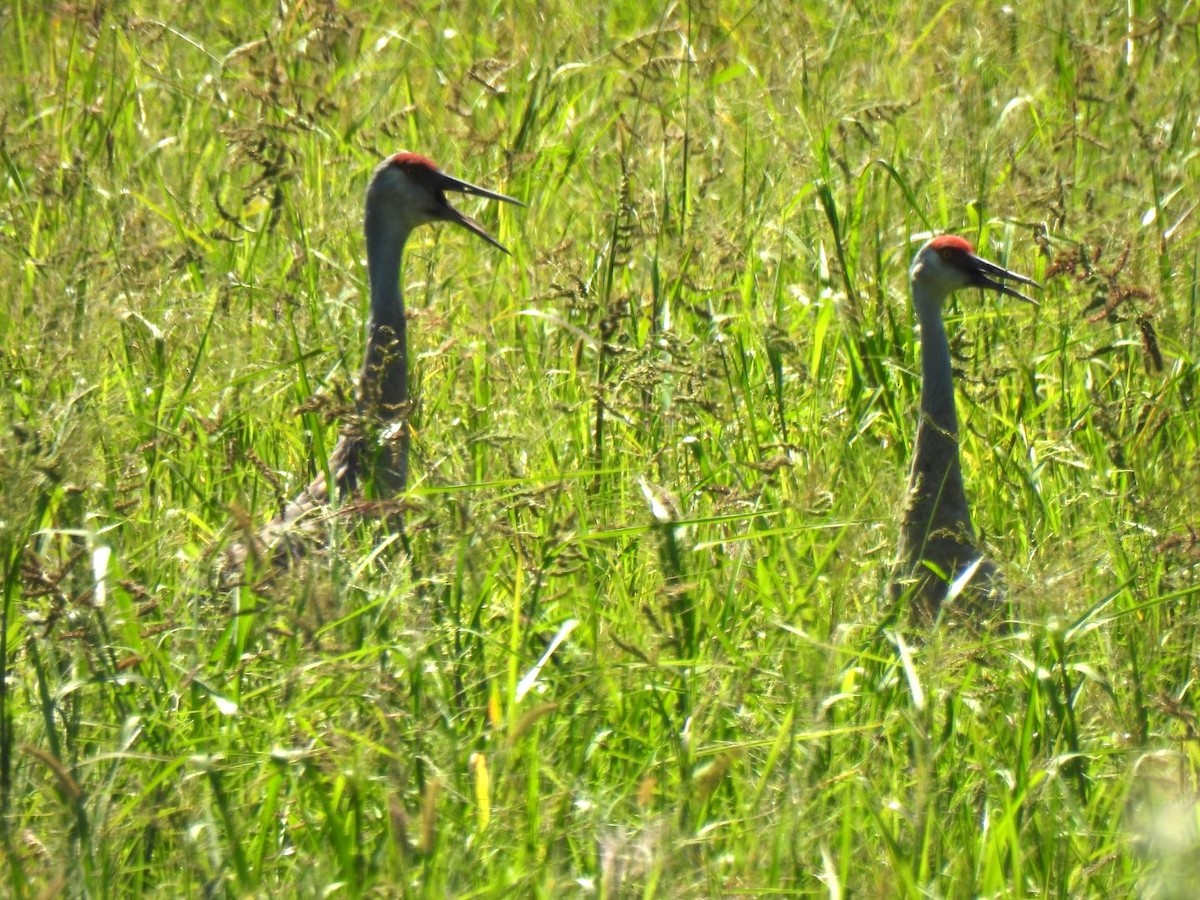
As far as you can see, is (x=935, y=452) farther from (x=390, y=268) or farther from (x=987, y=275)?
(x=390, y=268)

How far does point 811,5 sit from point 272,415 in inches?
159

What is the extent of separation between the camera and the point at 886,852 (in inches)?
130

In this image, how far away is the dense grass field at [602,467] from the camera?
3199 millimetres

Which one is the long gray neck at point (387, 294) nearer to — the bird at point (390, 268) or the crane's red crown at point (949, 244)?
the bird at point (390, 268)

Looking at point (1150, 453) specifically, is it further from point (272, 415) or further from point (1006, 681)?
point (272, 415)

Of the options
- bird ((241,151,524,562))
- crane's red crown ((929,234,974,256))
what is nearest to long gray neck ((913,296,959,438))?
crane's red crown ((929,234,974,256))

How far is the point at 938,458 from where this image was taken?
5.05 meters

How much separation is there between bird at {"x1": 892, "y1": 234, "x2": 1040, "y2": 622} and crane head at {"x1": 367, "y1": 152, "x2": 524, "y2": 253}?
4.24 feet

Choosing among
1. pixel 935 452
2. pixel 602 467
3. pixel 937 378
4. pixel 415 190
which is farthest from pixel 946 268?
pixel 415 190

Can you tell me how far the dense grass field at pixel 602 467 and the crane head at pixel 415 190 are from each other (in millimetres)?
164

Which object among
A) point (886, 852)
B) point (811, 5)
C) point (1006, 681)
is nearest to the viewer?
point (886, 852)


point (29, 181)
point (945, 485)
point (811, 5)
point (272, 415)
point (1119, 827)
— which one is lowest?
point (1119, 827)

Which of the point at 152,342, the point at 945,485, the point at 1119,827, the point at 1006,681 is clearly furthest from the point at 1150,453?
the point at 152,342

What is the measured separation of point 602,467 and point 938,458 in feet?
3.02
